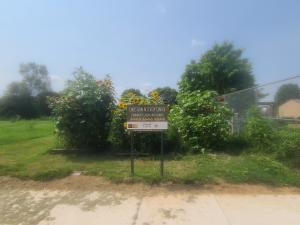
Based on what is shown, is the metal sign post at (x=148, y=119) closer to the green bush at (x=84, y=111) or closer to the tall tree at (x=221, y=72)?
the green bush at (x=84, y=111)

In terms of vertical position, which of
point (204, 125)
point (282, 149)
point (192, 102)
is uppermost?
point (192, 102)

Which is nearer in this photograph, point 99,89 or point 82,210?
point 82,210

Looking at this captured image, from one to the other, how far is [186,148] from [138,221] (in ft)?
15.8

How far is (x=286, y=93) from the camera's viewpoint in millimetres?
7539

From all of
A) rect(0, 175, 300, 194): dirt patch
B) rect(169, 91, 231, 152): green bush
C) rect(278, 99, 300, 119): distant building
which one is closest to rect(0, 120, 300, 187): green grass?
rect(0, 175, 300, 194): dirt patch

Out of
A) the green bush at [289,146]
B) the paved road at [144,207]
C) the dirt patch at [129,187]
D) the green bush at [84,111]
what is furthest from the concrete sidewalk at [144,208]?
the green bush at [84,111]

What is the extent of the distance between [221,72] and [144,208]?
25223mm

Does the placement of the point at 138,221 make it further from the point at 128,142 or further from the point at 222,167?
the point at 128,142

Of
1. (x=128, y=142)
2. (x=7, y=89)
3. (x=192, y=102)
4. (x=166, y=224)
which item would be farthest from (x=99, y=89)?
(x=7, y=89)

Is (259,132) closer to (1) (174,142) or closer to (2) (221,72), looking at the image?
(1) (174,142)

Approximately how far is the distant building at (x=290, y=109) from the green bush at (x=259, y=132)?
47 cm

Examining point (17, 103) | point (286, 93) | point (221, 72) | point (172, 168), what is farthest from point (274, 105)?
point (17, 103)

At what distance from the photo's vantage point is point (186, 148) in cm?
874

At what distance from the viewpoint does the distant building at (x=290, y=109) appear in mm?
7183
